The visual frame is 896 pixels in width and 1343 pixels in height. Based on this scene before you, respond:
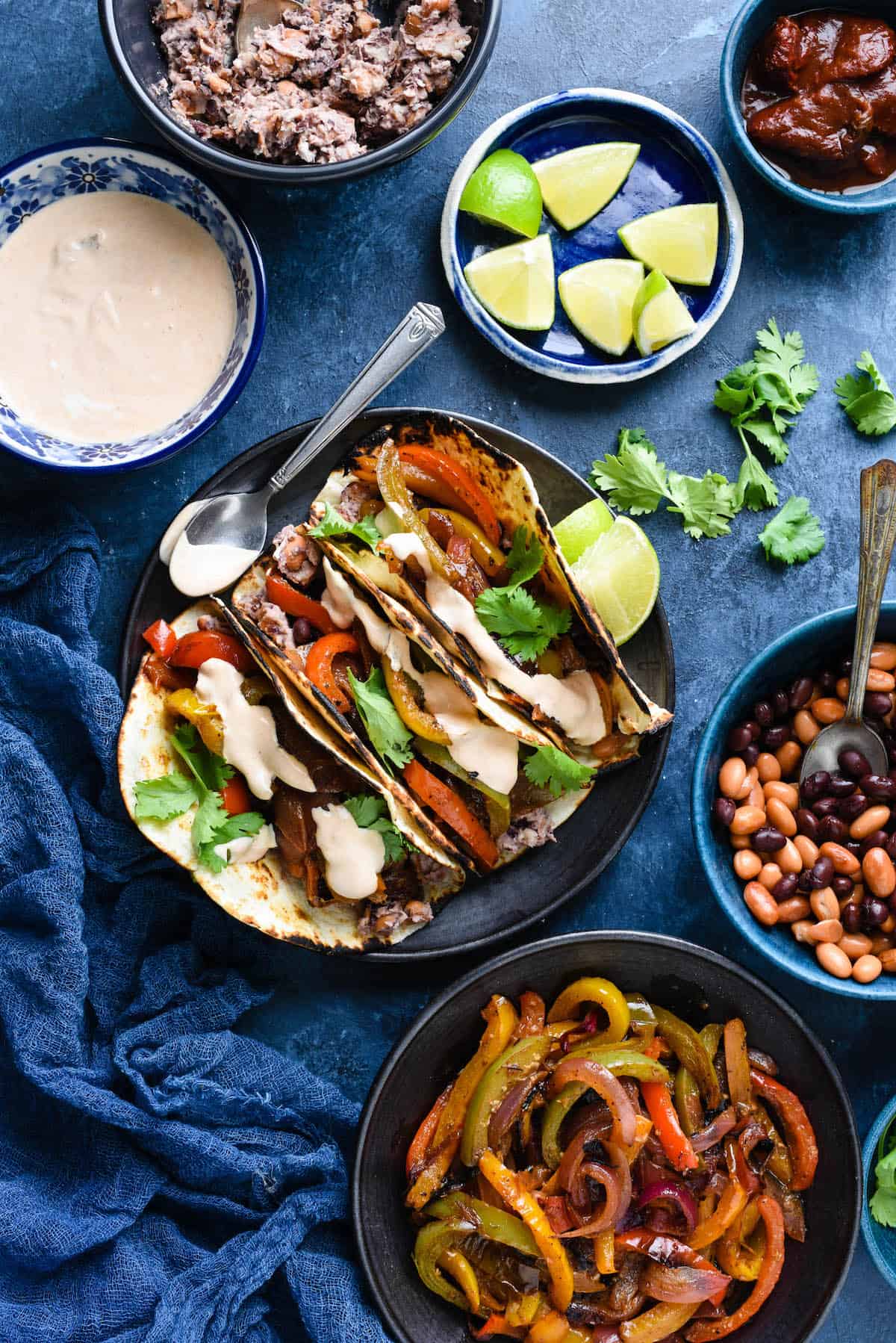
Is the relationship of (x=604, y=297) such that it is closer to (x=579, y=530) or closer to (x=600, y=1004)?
(x=579, y=530)

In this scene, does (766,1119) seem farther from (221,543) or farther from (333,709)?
(221,543)

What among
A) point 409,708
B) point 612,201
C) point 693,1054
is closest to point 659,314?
point 612,201

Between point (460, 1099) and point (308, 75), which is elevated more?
point (308, 75)

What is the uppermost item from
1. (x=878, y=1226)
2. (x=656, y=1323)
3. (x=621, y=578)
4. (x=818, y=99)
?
(x=818, y=99)

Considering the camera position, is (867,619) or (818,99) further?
(818,99)

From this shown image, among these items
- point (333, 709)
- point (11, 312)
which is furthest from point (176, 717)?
point (11, 312)

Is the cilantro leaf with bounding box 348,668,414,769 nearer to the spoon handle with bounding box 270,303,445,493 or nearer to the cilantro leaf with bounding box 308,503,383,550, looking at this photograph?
the cilantro leaf with bounding box 308,503,383,550
